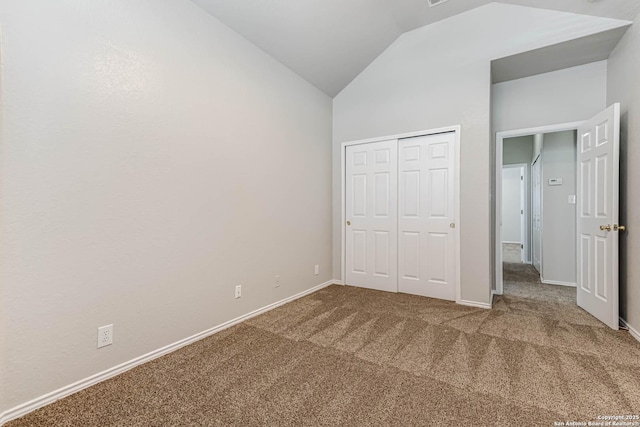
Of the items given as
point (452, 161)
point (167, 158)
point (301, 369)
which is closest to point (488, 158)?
point (452, 161)

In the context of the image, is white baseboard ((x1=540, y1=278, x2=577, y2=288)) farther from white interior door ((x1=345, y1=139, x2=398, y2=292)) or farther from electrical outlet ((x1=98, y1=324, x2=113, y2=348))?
electrical outlet ((x1=98, y1=324, x2=113, y2=348))

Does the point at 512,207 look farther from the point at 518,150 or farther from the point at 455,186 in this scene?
the point at 455,186

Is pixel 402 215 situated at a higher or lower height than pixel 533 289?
higher

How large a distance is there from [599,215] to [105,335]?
4.31 meters

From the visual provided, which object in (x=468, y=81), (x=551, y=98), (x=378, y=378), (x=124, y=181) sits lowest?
(x=378, y=378)

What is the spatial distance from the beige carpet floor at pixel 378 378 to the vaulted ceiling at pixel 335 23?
112 inches

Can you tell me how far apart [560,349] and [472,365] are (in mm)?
840

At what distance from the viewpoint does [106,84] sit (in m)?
1.82

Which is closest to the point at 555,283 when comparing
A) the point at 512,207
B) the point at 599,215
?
the point at 599,215

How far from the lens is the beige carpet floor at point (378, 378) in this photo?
1477 mm

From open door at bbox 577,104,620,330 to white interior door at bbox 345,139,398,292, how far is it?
198 cm

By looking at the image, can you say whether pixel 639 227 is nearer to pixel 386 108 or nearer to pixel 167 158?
pixel 386 108

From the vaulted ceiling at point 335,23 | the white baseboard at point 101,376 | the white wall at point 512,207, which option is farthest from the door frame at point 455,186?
the white wall at point 512,207

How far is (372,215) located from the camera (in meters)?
3.94
